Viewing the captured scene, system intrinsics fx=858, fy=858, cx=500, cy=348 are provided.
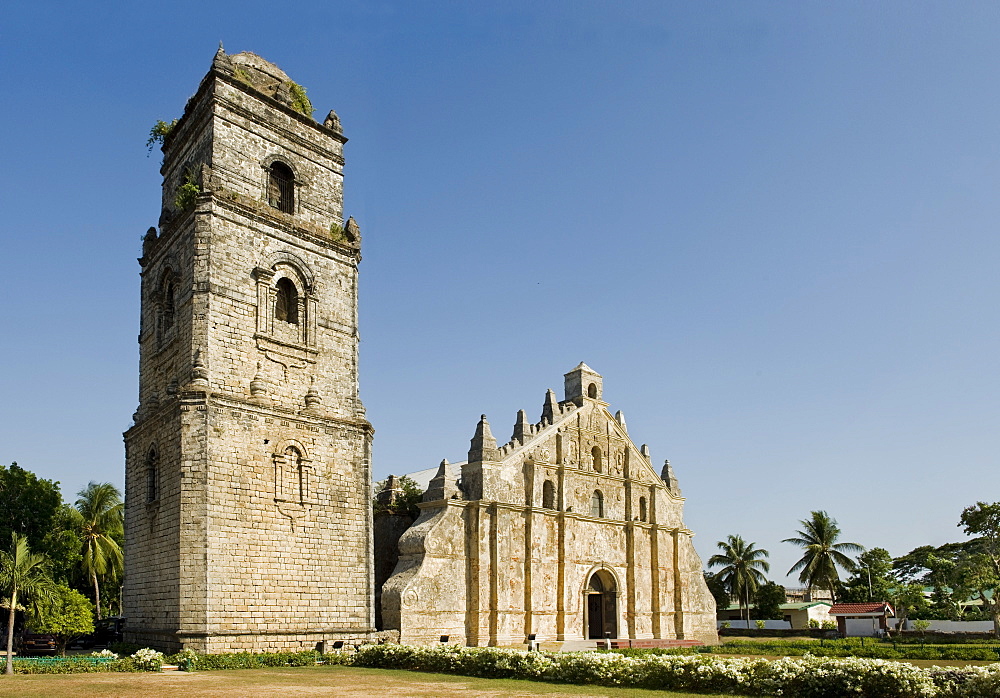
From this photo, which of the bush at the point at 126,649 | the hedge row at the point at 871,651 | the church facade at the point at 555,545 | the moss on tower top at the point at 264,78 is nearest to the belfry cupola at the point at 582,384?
the church facade at the point at 555,545

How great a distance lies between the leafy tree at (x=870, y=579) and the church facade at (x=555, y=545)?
1802cm

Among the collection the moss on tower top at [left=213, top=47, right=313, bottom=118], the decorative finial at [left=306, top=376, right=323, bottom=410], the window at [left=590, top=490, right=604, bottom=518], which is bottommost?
the window at [left=590, top=490, right=604, bottom=518]

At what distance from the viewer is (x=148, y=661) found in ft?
64.8

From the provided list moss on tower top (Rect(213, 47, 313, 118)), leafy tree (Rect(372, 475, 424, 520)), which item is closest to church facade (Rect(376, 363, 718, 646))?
leafy tree (Rect(372, 475, 424, 520))

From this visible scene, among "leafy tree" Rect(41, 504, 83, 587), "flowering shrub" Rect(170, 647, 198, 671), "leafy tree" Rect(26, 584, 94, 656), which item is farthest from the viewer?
"leafy tree" Rect(41, 504, 83, 587)

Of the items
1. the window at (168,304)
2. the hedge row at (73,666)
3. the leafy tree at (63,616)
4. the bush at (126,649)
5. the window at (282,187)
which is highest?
the window at (282,187)

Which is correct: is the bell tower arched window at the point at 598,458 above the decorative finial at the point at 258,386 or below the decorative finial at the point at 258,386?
below

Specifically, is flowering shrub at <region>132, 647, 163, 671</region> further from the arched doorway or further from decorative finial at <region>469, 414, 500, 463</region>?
the arched doorway

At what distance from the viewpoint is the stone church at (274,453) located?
72.5 feet

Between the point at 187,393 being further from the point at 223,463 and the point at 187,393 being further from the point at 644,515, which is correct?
the point at 644,515

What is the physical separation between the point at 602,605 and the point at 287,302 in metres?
18.1

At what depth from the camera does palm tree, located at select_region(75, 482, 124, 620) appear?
42372 mm

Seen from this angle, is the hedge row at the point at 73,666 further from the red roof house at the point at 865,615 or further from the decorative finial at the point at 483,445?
the red roof house at the point at 865,615

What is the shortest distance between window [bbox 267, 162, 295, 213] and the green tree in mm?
31562
